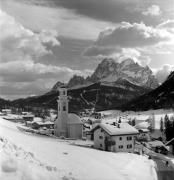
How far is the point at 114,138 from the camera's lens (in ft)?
218

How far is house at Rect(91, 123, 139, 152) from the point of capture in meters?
65.9

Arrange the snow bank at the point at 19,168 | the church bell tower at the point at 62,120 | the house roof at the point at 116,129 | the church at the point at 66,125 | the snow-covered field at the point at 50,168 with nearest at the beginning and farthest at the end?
1. the snow bank at the point at 19,168
2. the snow-covered field at the point at 50,168
3. the house roof at the point at 116,129
4. the church at the point at 66,125
5. the church bell tower at the point at 62,120

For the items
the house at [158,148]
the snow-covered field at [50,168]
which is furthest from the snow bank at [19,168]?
the house at [158,148]

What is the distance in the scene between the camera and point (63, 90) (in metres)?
88.6

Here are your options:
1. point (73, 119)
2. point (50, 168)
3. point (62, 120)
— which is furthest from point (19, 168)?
point (73, 119)

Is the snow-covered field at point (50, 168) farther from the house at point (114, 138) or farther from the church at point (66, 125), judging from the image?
the church at point (66, 125)

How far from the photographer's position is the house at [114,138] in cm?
6588

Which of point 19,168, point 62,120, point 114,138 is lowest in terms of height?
point 114,138

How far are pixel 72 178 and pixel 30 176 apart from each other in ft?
18.5

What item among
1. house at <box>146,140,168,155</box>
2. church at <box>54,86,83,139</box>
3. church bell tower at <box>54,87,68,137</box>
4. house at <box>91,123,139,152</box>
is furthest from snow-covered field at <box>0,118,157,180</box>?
church bell tower at <box>54,87,68,137</box>

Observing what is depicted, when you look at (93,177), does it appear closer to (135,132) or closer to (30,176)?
(30,176)

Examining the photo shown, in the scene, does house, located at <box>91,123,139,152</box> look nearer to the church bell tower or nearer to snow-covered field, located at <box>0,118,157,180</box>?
snow-covered field, located at <box>0,118,157,180</box>

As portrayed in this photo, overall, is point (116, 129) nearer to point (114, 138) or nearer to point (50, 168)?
point (114, 138)

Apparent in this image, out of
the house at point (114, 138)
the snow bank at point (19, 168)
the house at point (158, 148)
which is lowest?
the house at point (158, 148)
